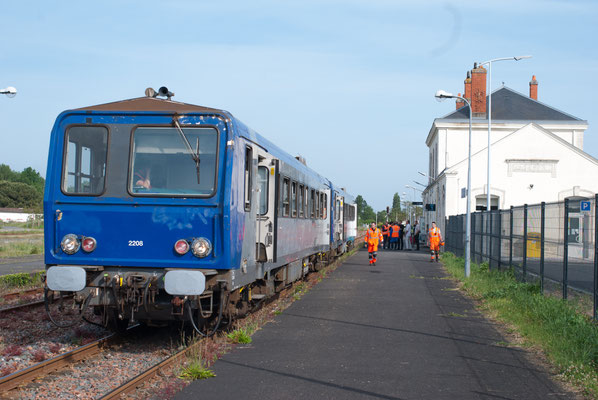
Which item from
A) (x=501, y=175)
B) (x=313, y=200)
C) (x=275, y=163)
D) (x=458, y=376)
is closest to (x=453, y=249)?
(x=501, y=175)

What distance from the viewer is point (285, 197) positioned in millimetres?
12266

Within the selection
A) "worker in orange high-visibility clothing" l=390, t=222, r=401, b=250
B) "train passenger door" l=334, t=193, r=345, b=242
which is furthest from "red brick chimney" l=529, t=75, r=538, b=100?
"train passenger door" l=334, t=193, r=345, b=242

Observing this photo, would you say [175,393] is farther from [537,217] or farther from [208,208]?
[537,217]

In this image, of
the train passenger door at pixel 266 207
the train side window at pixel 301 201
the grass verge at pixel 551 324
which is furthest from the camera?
the train side window at pixel 301 201

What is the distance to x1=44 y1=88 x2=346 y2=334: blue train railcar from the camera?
816cm

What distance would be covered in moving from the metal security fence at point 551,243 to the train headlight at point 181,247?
19.2ft

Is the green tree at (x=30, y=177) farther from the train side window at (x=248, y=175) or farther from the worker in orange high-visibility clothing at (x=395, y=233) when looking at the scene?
the train side window at (x=248, y=175)

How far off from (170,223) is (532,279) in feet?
29.4

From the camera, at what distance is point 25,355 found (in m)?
8.07

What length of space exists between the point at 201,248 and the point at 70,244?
1.63 metres

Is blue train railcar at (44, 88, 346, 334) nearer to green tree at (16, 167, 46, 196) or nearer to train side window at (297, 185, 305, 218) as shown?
train side window at (297, 185, 305, 218)

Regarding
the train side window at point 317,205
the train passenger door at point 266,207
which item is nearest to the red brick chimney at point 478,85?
the train side window at point 317,205

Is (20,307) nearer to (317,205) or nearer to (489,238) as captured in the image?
(317,205)

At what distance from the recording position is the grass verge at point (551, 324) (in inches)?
291
